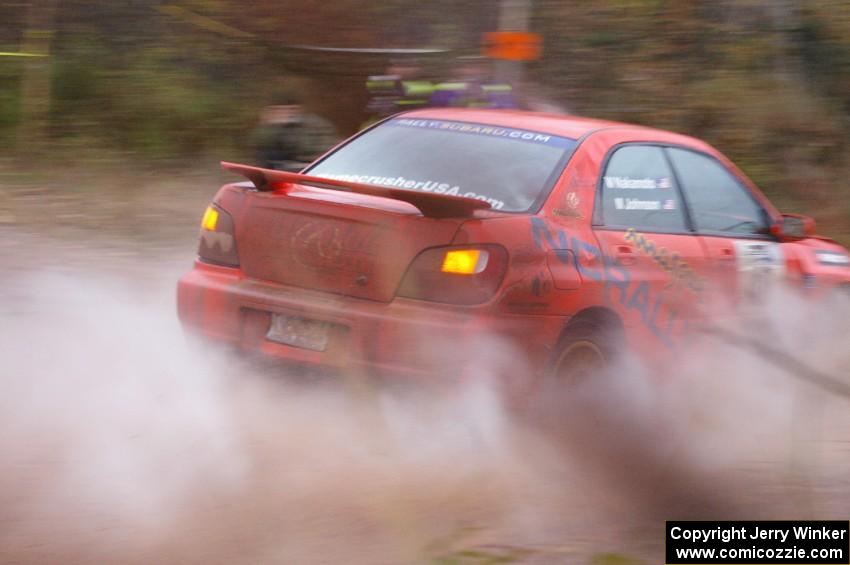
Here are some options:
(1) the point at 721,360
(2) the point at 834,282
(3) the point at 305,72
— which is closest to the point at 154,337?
(1) the point at 721,360

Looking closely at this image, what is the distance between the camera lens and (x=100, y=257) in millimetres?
8844

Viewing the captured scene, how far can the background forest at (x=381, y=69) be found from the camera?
11.8 metres

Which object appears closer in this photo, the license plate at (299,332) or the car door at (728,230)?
the license plate at (299,332)

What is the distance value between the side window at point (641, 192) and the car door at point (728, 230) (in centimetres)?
12

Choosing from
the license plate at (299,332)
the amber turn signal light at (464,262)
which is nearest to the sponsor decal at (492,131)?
the amber turn signal light at (464,262)

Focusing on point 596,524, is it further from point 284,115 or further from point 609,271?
point 284,115

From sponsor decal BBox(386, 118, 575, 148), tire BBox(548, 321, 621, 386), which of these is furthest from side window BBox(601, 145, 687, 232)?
tire BBox(548, 321, 621, 386)

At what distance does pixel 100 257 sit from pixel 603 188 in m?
4.80

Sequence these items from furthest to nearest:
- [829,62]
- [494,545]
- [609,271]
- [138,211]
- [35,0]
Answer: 1. [829,62]
2. [35,0]
3. [138,211]
4. [609,271]
5. [494,545]

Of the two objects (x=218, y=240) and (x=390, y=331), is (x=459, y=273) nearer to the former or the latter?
(x=390, y=331)

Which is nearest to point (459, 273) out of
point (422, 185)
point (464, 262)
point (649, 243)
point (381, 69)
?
point (464, 262)

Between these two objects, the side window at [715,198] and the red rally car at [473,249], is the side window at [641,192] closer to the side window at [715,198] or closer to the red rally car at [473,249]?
the red rally car at [473,249]

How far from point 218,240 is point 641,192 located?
197 centimetres

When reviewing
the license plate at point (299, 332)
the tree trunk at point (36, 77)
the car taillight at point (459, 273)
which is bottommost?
the license plate at point (299, 332)
